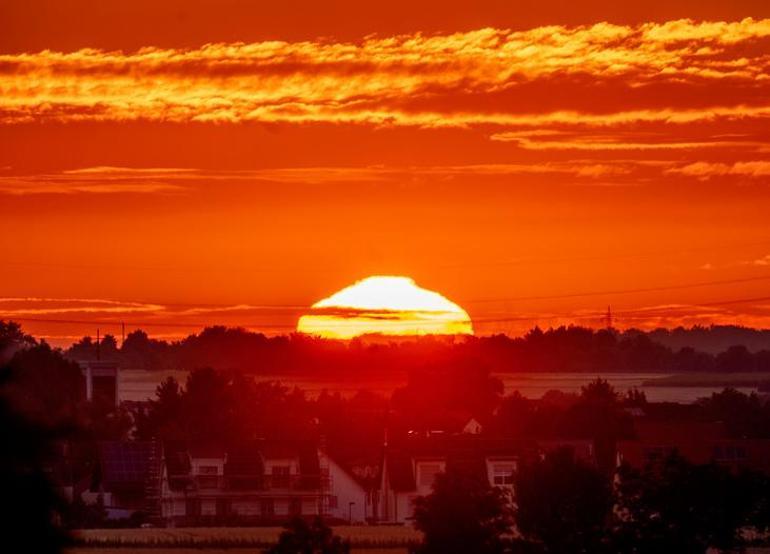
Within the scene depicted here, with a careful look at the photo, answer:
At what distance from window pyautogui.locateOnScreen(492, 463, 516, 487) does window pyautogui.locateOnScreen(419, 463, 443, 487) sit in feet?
12.0

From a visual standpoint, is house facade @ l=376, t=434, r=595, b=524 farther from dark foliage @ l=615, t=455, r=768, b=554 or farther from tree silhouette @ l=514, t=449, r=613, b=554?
dark foliage @ l=615, t=455, r=768, b=554

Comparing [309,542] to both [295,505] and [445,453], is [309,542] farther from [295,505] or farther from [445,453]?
[445,453]

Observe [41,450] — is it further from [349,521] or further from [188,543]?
[349,521]

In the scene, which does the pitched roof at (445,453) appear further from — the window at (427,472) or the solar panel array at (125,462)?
the solar panel array at (125,462)

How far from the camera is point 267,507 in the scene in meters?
108

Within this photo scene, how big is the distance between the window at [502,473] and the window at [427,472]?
3665 millimetres

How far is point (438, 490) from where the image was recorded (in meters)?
65.2

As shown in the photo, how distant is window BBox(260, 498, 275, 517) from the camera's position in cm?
10716

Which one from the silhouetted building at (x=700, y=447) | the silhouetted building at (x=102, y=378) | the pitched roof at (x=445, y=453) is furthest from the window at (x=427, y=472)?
the silhouetted building at (x=102, y=378)

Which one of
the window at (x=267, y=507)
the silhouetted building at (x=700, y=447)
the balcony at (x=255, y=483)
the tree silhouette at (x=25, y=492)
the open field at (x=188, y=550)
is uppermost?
the silhouetted building at (x=700, y=447)

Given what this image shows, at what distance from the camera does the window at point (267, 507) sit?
352 ft

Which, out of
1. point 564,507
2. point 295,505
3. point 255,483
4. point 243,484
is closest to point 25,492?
point 564,507

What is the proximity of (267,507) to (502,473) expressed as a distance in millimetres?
13524

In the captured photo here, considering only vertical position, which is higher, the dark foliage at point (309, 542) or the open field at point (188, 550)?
the dark foliage at point (309, 542)
